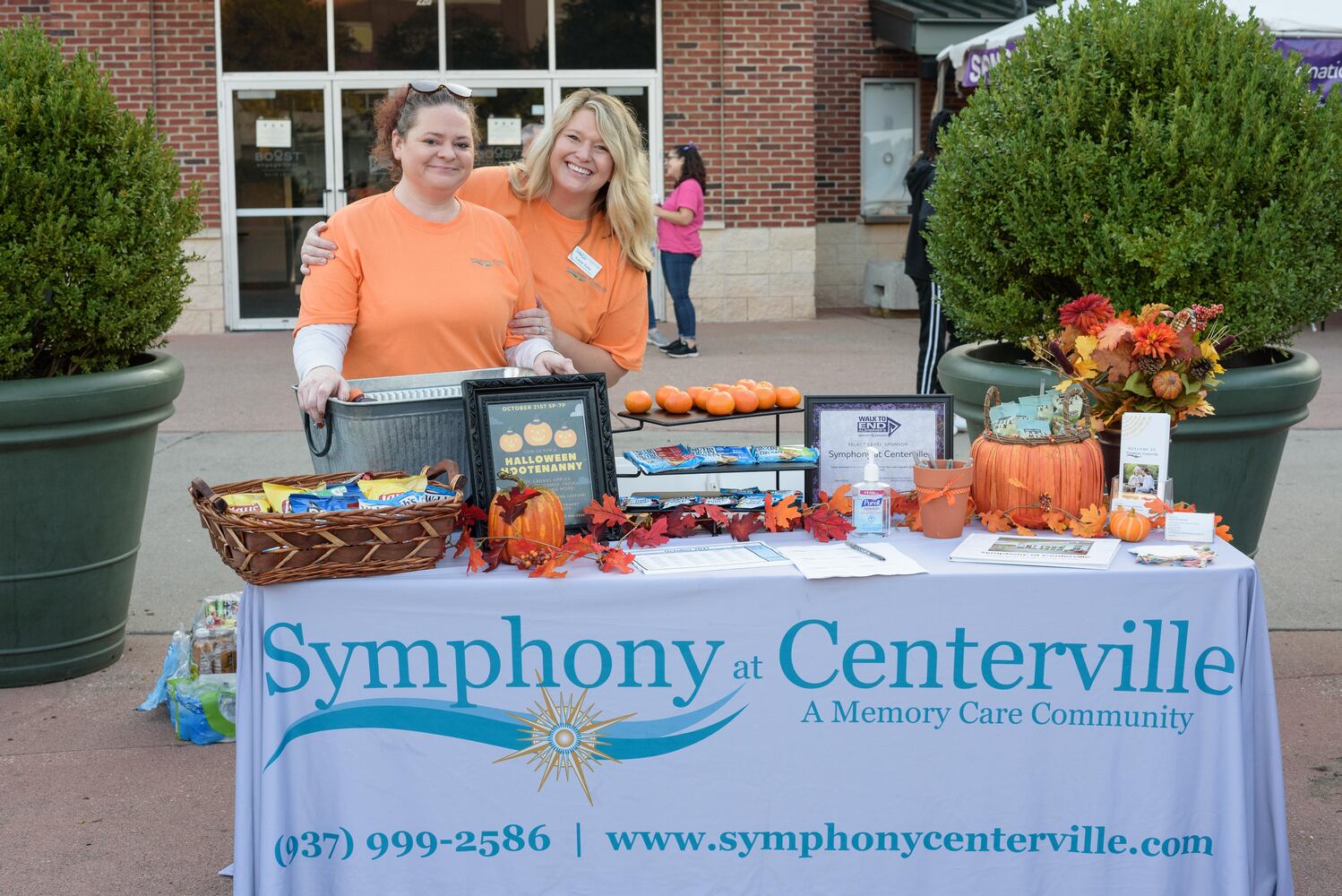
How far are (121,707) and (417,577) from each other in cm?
203

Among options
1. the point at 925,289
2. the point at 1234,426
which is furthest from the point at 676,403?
the point at 925,289

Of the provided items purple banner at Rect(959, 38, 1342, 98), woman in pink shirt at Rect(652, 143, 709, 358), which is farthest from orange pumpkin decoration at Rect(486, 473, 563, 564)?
woman in pink shirt at Rect(652, 143, 709, 358)

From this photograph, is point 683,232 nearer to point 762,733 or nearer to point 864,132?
point 864,132

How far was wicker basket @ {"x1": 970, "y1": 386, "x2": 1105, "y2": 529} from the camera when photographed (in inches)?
125

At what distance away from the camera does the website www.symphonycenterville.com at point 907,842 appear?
2.89 metres

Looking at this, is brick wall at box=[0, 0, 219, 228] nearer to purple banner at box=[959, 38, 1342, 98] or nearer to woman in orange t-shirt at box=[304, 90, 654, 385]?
purple banner at box=[959, 38, 1342, 98]

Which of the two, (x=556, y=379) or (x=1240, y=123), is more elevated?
(x=1240, y=123)

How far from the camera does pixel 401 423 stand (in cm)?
320

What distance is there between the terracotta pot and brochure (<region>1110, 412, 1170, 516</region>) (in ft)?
1.15

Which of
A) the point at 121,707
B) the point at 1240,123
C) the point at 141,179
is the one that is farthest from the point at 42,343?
the point at 1240,123

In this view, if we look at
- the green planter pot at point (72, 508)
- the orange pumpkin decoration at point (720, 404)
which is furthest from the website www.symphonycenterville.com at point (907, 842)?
the green planter pot at point (72, 508)

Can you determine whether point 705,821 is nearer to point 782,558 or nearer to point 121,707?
point 782,558

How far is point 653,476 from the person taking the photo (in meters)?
3.40

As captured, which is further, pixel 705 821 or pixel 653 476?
pixel 653 476
